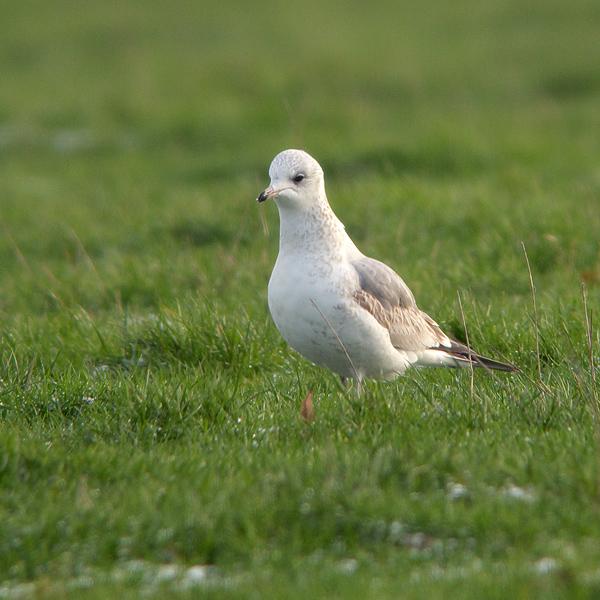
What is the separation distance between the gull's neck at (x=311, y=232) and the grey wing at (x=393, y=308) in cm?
17

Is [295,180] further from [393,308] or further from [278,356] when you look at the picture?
[278,356]

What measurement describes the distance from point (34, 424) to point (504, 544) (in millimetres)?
2449

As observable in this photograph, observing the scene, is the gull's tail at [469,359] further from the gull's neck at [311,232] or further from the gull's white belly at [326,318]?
the gull's neck at [311,232]

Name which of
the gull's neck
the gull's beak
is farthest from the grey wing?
the gull's beak

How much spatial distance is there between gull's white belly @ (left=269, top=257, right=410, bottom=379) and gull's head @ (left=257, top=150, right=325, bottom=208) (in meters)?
0.36

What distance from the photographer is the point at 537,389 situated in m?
5.79

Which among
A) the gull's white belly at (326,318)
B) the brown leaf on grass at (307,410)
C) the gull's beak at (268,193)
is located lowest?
the brown leaf on grass at (307,410)

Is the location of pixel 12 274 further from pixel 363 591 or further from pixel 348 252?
pixel 363 591

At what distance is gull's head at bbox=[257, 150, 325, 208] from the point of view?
641cm

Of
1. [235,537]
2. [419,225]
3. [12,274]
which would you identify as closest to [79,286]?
[12,274]

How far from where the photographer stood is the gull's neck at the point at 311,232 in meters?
6.29

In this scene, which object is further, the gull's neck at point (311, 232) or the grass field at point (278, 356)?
the gull's neck at point (311, 232)

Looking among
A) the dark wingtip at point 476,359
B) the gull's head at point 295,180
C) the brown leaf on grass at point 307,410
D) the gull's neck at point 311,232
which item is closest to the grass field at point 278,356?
the brown leaf on grass at point 307,410

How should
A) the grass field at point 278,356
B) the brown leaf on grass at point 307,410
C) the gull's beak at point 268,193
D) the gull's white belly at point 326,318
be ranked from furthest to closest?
the gull's beak at point 268,193 → the gull's white belly at point 326,318 → the brown leaf on grass at point 307,410 → the grass field at point 278,356
